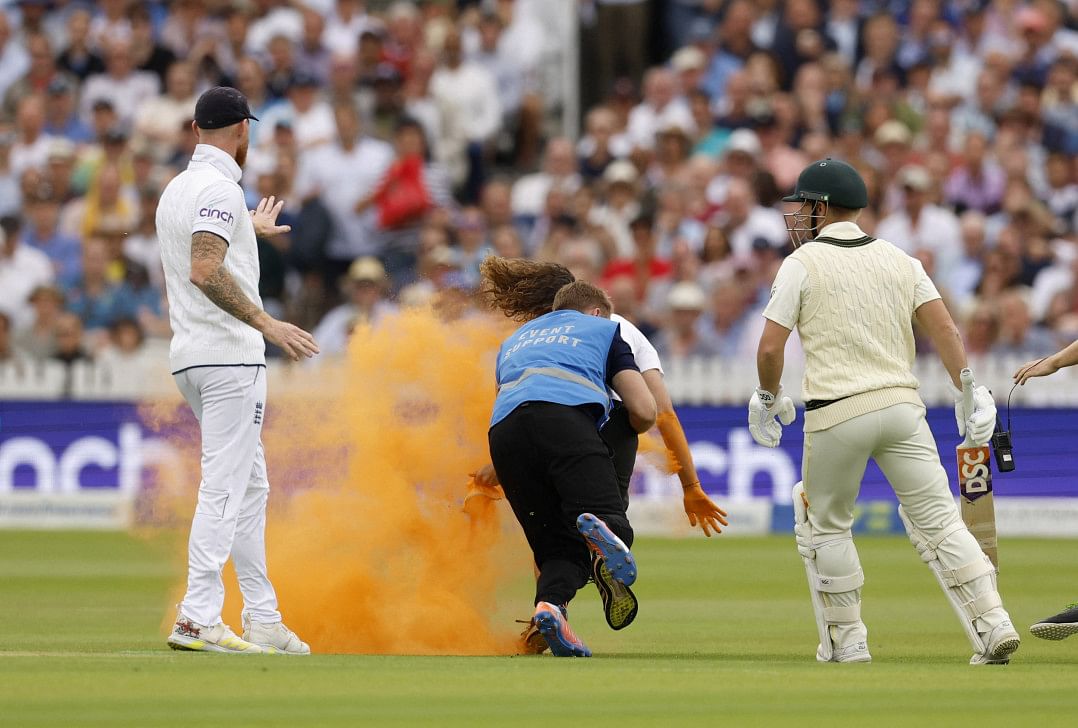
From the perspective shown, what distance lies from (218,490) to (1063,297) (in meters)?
12.0

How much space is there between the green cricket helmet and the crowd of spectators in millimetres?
9428

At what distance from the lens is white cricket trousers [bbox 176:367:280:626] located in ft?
26.6

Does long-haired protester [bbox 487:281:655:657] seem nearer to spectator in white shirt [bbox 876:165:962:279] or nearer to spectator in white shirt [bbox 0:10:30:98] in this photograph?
spectator in white shirt [bbox 876:165:962:279]

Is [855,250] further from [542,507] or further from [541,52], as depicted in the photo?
[541,52]

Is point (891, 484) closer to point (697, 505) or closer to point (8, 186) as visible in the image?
point (697, 505)

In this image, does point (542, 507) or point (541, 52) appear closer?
point (542, 507)

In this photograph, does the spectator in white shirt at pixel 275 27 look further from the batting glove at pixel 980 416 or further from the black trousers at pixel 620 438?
the batting glove at pixel 980 416

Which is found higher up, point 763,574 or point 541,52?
point 541,52

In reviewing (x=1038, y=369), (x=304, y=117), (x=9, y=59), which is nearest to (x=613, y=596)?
(x=1038, y=369)

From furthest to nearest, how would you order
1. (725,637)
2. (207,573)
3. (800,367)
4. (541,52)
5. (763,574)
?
(541,52) → (800,367) → (763,574) → (725,637) → (207,573)

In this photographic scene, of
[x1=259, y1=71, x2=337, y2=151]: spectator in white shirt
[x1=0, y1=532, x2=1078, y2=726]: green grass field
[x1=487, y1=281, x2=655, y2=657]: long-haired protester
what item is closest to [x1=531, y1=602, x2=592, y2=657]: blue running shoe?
[x1=487, y1=281, x2=655, y2=657]: long-haired protester

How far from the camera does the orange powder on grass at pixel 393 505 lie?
924 centimetres

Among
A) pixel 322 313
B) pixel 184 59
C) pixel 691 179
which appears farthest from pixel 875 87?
pixel 184 59

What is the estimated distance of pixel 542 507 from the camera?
8.69 meters
